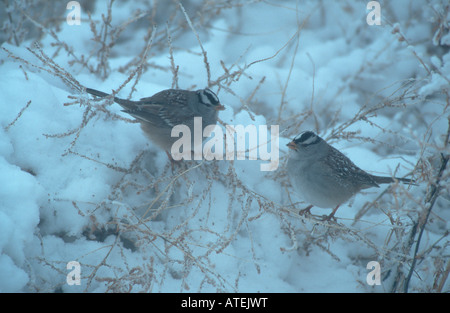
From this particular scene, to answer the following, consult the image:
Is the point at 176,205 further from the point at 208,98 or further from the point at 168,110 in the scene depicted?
the point at 208,98

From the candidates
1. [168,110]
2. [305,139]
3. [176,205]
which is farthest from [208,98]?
[176,205]

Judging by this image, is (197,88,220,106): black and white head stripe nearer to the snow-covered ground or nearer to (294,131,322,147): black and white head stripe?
the snow-covered ground

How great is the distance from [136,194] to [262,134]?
151cm

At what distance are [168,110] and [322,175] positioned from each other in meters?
1.74

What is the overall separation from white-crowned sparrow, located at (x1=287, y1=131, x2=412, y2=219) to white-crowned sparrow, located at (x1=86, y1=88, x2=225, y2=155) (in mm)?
964

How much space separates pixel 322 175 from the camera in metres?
3.54

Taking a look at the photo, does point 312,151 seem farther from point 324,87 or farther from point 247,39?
point 247,39

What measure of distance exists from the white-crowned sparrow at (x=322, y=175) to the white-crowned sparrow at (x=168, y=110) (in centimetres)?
96

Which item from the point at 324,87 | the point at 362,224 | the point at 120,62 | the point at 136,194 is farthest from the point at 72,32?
the point at 362,224

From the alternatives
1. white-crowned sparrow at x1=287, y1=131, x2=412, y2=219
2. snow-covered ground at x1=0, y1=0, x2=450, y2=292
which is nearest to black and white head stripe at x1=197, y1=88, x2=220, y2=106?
snow-covered ground at x1=0, y1=0, x2=450, y2=292

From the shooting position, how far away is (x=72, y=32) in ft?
17.5

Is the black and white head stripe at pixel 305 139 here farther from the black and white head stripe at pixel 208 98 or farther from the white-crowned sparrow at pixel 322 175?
the black and white head stripe at pixel 208 98

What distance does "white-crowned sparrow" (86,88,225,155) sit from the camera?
3541 mm

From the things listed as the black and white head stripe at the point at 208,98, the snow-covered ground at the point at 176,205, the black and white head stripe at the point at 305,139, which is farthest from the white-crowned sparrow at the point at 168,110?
the black and white head stripe at the point at 305,139
